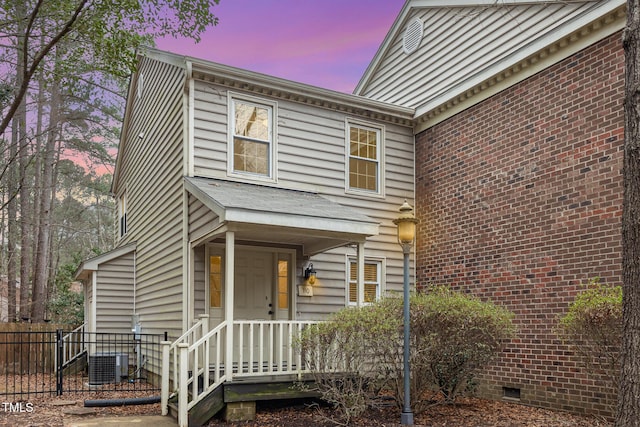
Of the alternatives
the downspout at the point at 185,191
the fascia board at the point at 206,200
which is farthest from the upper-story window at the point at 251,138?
the fascia board at the point at 206,200

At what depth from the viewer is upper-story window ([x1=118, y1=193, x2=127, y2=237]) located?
49.3 feet

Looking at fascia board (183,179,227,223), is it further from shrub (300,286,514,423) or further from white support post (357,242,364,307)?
white support post (357,242,364,307)

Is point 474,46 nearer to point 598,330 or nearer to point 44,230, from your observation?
point 598,330

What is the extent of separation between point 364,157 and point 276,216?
3843mm

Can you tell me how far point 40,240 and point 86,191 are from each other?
1248cm

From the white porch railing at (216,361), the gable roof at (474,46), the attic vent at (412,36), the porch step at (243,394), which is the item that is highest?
the attic vent at (412,36)

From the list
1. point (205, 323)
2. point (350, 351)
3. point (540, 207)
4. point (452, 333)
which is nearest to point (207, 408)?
point (205, 323)

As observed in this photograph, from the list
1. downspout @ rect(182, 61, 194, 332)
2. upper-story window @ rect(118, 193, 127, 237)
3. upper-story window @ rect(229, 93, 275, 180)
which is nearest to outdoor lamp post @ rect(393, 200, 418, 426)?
upper-story window @ rect(229, 93, 275, 180)

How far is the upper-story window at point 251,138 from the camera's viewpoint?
9625 millimetres

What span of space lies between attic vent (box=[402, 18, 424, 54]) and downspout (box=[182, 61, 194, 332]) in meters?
5.90

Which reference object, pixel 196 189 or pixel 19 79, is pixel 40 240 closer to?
pixel 19 79

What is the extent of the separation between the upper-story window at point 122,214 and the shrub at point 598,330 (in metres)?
11.8

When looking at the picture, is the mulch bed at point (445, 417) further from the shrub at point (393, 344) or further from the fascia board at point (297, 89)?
the fascia board at point (297, 89)

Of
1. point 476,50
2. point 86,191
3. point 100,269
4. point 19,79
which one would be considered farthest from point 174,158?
point 86,191
